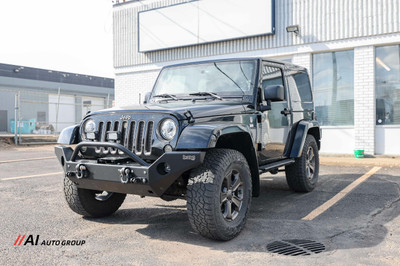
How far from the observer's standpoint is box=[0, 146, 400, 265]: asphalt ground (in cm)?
342

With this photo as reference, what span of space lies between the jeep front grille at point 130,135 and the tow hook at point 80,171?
24cm

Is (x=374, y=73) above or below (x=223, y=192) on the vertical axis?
above

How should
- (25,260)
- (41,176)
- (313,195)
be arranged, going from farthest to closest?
(41,176) < (313,195) < (25,260)

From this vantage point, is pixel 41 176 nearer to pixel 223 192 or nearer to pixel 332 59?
pixel 223 192

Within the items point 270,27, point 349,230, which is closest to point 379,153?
point 270,27

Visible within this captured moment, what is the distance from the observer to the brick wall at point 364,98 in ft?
37.3

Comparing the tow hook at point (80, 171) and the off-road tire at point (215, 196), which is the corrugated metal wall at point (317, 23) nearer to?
the off-road tire at point (215, 196)

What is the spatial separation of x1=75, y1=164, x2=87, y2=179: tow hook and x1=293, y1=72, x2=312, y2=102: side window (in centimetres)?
377

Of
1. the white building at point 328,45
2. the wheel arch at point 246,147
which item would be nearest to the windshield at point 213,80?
the wheel arch at point 246,147

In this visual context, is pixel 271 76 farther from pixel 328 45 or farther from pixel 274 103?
pixel 328 45

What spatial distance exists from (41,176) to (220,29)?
814 cm

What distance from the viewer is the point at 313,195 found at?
615cm

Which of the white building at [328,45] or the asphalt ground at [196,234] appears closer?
the asphalt ground at [196,234]

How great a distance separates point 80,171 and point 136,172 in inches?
27.0
